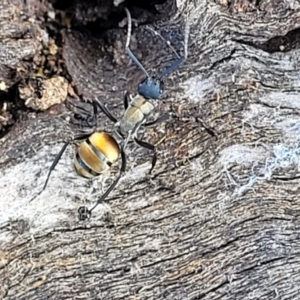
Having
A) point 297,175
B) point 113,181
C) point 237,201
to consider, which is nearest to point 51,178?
point 113,181

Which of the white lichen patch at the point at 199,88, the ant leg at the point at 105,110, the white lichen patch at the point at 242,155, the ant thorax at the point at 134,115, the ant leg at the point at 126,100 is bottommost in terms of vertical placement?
the white lichen patch at the point at 242,155

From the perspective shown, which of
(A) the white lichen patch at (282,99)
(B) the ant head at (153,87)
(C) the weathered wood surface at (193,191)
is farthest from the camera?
(B) the ant head at (153,87)

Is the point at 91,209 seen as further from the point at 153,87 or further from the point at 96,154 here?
the point at 153,87

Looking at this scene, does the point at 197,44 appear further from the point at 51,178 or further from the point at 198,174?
the point at 51,178

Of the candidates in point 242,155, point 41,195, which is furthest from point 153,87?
point 41,195

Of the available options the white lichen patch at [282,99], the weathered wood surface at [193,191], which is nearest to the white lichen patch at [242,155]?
the weathered wood surface at [193,191]

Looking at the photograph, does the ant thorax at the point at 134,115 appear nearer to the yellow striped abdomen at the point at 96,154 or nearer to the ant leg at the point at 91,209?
the yellow striped abdomen at the point at 96,154

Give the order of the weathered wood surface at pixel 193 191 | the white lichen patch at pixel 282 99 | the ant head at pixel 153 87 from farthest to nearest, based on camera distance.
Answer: the ant head at pixel 153 87, the white lichen patch at pixel 282 99, the weathered wood surface at pixel 193 191
